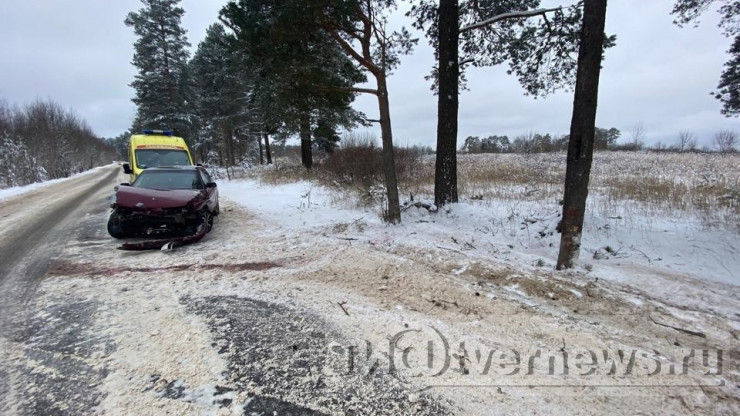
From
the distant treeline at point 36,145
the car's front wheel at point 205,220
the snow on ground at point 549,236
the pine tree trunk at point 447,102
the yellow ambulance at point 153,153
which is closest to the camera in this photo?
the snow on ground at point 549,236

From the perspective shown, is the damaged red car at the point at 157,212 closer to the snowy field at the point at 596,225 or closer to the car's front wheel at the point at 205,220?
the car's front wheel at the point at 205,220

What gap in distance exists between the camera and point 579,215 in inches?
184

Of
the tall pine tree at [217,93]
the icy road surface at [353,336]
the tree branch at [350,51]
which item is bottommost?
the icy road surface at [353,336]

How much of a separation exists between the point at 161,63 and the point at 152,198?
26947 mm

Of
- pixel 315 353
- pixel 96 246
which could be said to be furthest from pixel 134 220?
pixel 315 353

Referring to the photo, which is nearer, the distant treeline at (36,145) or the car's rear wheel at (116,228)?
the car's rear wheel at (116,228)

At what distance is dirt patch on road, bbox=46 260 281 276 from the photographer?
4.79m

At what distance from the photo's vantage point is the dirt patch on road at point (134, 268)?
189 inches

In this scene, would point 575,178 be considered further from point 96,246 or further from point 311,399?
point 96,246

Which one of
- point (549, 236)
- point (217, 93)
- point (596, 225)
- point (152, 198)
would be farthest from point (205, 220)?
point (217, 93)

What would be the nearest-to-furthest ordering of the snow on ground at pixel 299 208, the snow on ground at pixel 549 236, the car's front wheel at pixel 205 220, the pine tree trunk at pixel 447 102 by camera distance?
the snow on ground at pixel 549 236, the car's front wheel at pixel 205 220, the pine tree trunk at pixel 447 102, the snow on ground at pixel 299 208

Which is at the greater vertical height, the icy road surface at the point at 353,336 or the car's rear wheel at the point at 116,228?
the car's rear wheel at the point at 116,228

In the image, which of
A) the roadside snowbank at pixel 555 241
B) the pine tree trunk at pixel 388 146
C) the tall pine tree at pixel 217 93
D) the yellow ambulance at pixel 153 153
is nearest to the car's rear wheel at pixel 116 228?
the roadside snowbank at pixel 555 241

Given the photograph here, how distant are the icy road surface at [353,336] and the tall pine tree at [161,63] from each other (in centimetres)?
2573
